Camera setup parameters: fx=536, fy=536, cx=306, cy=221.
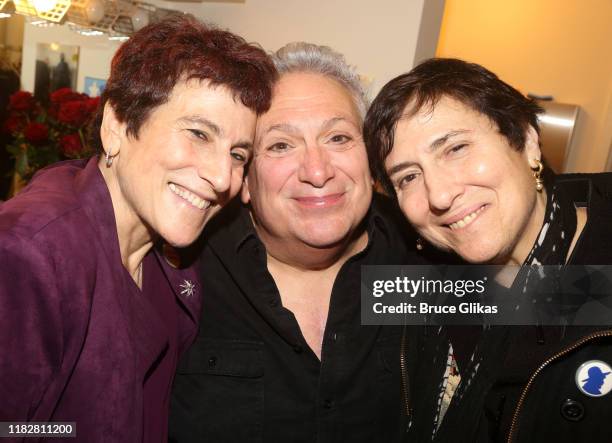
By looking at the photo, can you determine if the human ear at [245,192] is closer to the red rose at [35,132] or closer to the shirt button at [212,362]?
the shirt button at [212,362]

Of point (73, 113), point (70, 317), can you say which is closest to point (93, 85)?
point (73, 113)

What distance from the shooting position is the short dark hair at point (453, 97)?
65.1 inches

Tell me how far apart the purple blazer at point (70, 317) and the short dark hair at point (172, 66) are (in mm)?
233

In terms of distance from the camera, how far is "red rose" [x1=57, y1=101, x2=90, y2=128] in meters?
2.73

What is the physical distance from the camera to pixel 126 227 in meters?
1.67

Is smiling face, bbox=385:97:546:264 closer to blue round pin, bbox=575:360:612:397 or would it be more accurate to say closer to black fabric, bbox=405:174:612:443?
black fabric, bbox=405:174:612:443

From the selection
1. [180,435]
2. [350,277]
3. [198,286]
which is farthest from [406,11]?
[180,435]

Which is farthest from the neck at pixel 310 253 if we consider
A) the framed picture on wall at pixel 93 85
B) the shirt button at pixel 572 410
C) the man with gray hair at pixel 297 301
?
the framed picture on wall at pixel 93 85

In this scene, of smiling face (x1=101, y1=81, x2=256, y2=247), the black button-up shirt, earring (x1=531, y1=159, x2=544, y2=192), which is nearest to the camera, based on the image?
smiling face (x1=101, y1=81, x2=256, y2=247)

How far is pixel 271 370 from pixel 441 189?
89cm

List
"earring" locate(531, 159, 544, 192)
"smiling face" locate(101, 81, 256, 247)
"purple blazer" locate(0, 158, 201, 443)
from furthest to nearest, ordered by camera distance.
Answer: "earring" locate(531, 159, 544, 192) < "smiling face" locate(101, 81, 256, 247) < "purple blazer" locate(0, 158, 201, 443)

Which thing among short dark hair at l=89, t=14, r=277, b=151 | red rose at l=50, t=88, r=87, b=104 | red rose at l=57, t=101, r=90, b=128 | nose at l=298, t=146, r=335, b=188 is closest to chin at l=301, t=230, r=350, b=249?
nose at l=298, t=146, r=335, b=188

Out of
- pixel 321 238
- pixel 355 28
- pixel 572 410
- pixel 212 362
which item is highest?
pixel 355 28

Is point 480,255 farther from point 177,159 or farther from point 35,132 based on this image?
point 35,132
